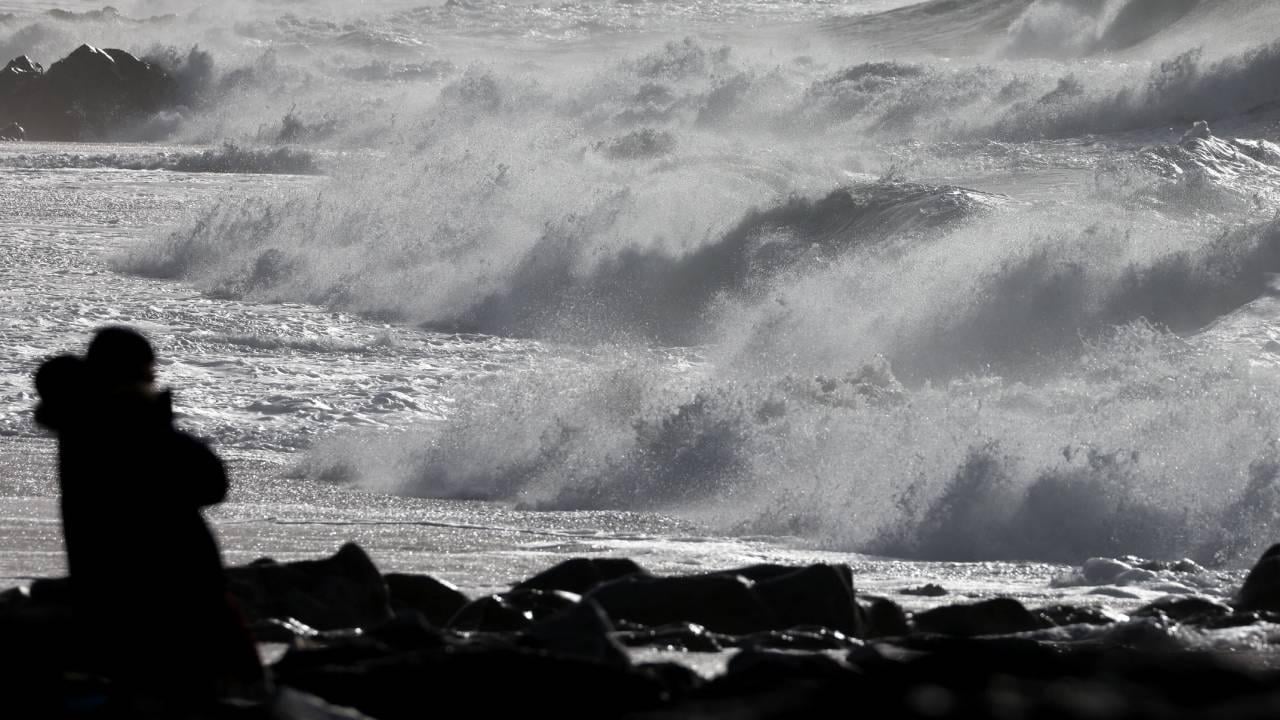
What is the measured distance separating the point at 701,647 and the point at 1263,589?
2.53 metres

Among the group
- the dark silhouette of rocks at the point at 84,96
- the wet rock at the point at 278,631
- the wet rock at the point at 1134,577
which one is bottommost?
the wet rock at the point at 1134,577

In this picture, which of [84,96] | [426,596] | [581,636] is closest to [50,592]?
[426,596]

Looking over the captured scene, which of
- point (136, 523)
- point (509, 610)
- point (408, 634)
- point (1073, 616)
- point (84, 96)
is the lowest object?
point (1073, 616)

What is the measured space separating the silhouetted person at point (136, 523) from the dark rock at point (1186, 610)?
4.10m

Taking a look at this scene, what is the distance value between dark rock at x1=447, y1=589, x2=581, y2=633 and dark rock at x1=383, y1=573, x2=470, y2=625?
23 cm

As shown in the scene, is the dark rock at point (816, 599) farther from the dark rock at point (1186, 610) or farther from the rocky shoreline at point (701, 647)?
→ the dark rock at point (1186, 610)

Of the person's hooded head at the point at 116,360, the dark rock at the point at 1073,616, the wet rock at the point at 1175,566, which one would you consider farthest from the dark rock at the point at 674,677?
the wet rock at the point at 1175,566

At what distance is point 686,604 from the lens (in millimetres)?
6180

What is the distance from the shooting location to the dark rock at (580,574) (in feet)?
21.8

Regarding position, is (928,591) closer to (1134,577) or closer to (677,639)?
(1134,577)

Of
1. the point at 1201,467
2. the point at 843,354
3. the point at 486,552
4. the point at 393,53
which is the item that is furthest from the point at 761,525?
the point at 393,53

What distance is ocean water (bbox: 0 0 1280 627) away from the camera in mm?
9664

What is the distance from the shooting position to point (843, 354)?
15680 mm

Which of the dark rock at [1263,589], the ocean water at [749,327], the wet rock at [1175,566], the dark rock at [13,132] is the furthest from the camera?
the dark rock at [13,132]
